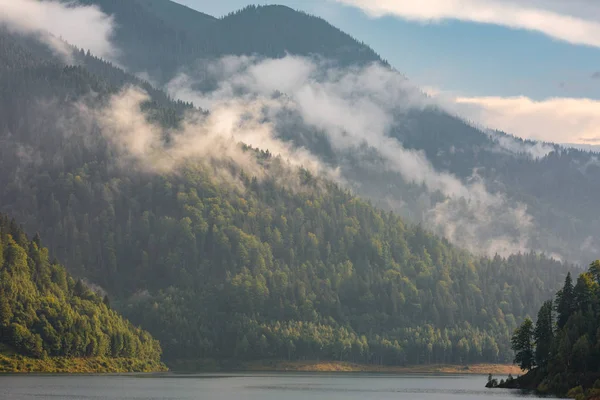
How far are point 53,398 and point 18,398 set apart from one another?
8019 mm

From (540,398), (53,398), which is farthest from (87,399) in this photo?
(540,398)

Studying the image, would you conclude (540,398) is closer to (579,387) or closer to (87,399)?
(579,387)

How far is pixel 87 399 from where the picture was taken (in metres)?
199

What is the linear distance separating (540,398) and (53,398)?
321ft

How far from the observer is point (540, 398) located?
197750 mm

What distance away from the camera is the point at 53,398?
197 metres

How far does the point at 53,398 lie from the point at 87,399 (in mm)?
6840

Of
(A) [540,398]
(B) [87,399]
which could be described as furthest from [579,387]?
(B) [87,399]

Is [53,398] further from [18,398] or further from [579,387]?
[579,387]

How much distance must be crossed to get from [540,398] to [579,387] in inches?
315

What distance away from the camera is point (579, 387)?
195625 millimetres
